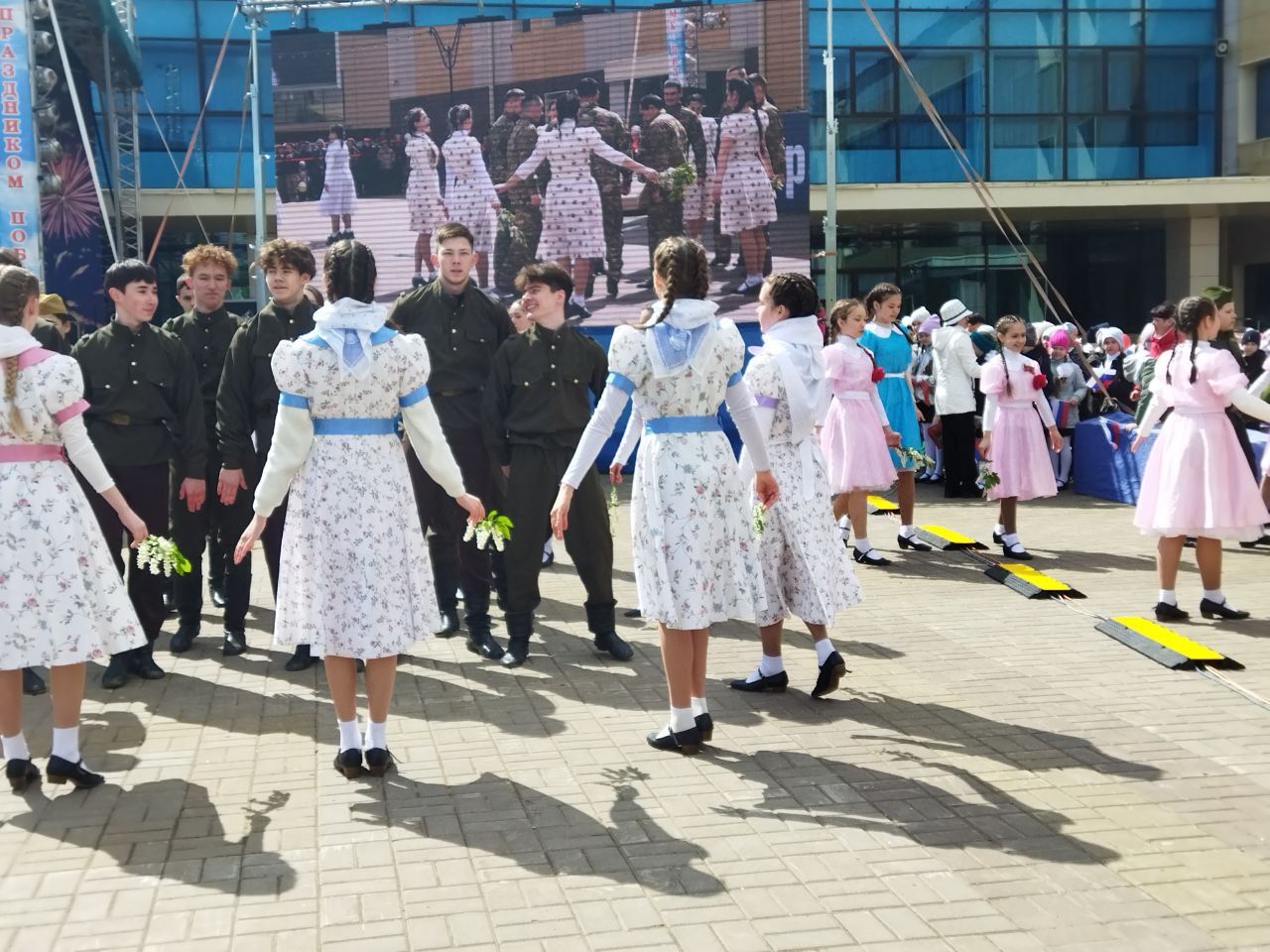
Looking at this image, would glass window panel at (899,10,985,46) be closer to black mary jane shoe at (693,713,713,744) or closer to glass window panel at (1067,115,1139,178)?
glass window panel at (1067,115,1139,178)

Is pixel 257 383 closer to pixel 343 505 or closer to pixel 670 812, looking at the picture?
pixel 343 505

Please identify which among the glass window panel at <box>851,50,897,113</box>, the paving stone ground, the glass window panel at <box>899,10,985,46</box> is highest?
the glass window panel at <box>899,10,985,46</box>

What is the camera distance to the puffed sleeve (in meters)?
5.55

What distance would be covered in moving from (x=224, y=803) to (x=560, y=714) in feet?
5.52

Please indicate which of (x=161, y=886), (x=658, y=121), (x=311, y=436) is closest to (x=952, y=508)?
(x=658, y=121)

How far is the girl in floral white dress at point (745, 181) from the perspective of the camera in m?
17.5

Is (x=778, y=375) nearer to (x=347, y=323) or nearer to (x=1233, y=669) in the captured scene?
(x=347, y=323)

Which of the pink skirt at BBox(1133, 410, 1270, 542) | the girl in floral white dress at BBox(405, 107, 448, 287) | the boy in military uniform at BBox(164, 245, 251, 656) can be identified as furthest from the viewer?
the girl in floral white dress at BBox(405, 107, 448, 287)

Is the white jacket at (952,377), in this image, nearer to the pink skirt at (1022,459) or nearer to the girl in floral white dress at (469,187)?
the pink skirt at (1022,459)

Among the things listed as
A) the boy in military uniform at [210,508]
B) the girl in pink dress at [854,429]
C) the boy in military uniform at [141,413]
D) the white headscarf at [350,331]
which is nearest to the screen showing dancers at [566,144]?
the girl in pink dress at [854,429]

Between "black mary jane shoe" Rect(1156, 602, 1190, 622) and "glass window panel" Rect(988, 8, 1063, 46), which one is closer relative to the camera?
"black mary jane shoe" Rect(1156, 602, 1190, 622)

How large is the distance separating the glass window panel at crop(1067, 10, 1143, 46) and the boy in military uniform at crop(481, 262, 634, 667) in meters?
23.3

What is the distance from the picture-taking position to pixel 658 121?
58.1 feet

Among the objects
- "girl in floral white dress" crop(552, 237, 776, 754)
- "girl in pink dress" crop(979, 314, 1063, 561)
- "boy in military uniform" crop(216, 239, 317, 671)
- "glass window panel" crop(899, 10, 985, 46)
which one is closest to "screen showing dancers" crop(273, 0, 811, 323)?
"girl in pink dress" crop(979, 314, 1063, 561)
